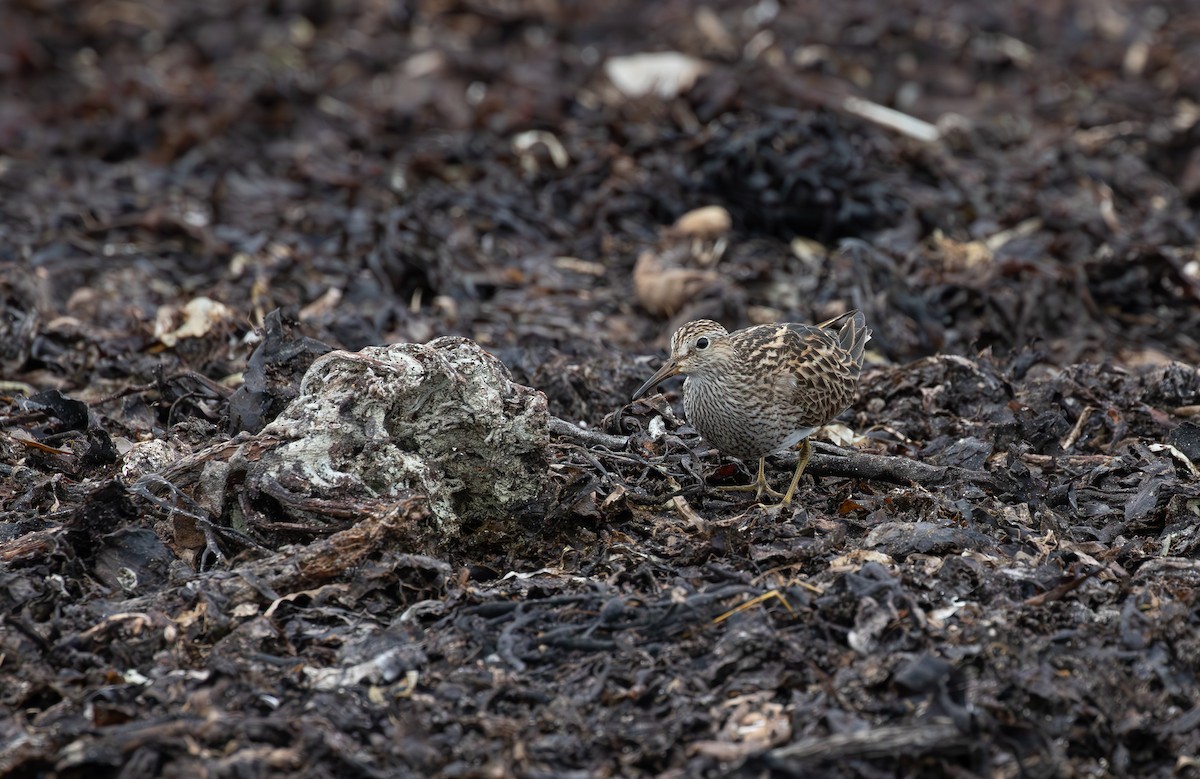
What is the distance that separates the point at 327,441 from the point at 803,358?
2086mm

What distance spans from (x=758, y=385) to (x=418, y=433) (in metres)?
1.41

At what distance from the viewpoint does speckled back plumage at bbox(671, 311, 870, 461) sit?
5.47 m

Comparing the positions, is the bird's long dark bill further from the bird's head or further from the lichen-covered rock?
the lichen-covered rock

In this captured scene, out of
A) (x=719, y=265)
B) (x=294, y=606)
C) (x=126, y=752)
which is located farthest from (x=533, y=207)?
(x=126, y=752)

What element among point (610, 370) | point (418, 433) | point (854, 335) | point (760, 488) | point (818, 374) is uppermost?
point (418, 433)

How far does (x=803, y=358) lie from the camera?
5746 mm

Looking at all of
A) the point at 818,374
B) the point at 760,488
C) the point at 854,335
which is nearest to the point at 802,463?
the point at 760,488

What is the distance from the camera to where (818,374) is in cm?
570

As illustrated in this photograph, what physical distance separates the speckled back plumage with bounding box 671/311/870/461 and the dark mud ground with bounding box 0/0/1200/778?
23 centimetres

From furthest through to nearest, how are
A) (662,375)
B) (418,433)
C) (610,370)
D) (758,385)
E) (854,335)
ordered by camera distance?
(610,370) < (854,335) < (662,375) < (758,385) < (418,433)

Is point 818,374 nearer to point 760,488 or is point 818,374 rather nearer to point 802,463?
point 802,463

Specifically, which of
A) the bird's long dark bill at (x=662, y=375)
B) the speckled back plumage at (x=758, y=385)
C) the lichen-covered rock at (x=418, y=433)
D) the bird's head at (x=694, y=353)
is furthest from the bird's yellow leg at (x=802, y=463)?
the lichen-covered rock at (x=418, y=433)

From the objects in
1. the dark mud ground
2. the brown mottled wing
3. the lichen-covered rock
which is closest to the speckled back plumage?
the brown mottled wing

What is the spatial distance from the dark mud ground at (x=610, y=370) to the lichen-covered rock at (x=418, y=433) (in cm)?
14
